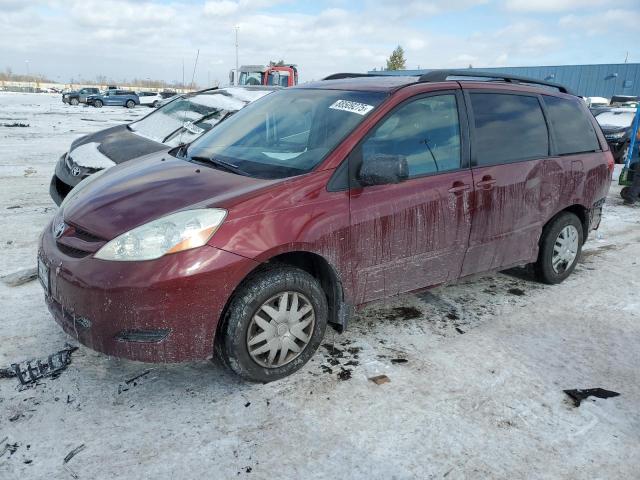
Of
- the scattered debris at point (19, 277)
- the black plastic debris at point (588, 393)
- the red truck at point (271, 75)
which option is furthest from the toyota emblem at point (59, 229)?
the red truck at point (271, 75)

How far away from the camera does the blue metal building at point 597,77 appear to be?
40094 mm

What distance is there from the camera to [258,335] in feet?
9.30

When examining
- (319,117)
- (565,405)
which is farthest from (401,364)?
(319,117)

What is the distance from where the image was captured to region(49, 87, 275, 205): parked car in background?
5.72 meters

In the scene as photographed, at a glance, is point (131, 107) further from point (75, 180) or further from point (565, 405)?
point (565, 405)

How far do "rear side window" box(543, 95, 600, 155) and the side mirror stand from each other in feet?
6.71

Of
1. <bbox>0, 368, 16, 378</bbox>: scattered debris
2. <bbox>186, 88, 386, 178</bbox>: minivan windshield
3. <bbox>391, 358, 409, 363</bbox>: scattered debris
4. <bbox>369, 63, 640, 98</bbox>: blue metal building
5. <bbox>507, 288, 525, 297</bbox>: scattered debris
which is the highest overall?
<bbox>369, 63, 640, 98</bbox>: blue metal building

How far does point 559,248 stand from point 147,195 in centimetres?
354

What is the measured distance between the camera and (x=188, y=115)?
7043 mm

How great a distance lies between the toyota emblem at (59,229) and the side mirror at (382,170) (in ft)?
5.72

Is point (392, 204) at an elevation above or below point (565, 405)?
above

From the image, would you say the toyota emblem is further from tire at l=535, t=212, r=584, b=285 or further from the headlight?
tire at l=535, t=212, r=584, b=285

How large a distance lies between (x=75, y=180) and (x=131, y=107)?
120ft

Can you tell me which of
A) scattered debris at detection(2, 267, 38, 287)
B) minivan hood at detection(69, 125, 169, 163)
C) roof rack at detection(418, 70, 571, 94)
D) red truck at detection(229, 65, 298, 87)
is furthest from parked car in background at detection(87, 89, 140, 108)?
roof rack at detection(418, 70, 571, 94)
